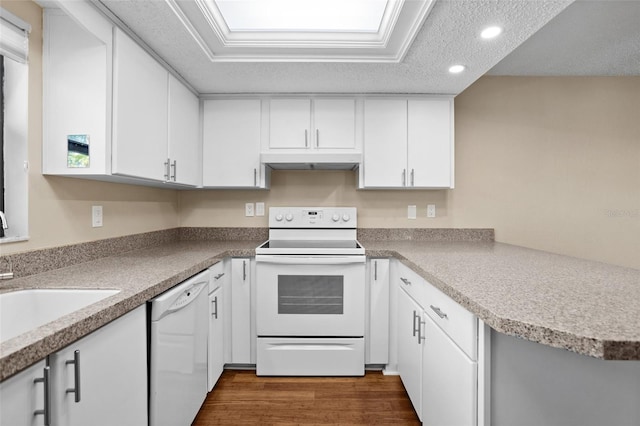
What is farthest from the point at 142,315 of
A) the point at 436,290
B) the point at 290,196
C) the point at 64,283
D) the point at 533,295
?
the point at 290,196

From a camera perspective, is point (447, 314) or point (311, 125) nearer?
point (447, 314)

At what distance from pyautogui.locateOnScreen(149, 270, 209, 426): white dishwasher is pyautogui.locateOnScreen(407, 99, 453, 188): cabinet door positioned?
5.72ft

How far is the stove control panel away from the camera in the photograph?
2721 millimetres

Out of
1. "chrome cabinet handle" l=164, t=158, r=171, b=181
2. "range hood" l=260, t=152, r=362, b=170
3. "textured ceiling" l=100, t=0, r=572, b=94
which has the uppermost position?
"textured ceiling" l=100, t=0, r=572, b=94

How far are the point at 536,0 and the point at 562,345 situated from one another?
57.0 inches

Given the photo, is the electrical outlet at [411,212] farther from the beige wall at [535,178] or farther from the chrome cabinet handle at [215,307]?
the chrome cabinet handle at [215,307]

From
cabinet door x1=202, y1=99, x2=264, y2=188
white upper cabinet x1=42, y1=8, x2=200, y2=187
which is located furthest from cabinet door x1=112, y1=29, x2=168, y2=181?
cabinet door x1=202, y1=99, x2=264, y2=188

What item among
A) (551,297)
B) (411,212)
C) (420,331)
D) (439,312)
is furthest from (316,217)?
(551,297)

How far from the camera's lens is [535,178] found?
2.79 metres

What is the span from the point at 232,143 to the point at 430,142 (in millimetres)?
1575

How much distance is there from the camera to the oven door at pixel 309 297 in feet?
7.17

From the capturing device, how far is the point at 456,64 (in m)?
2.01

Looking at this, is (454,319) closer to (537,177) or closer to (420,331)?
(420,331)

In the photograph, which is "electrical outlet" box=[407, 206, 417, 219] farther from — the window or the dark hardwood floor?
the window
